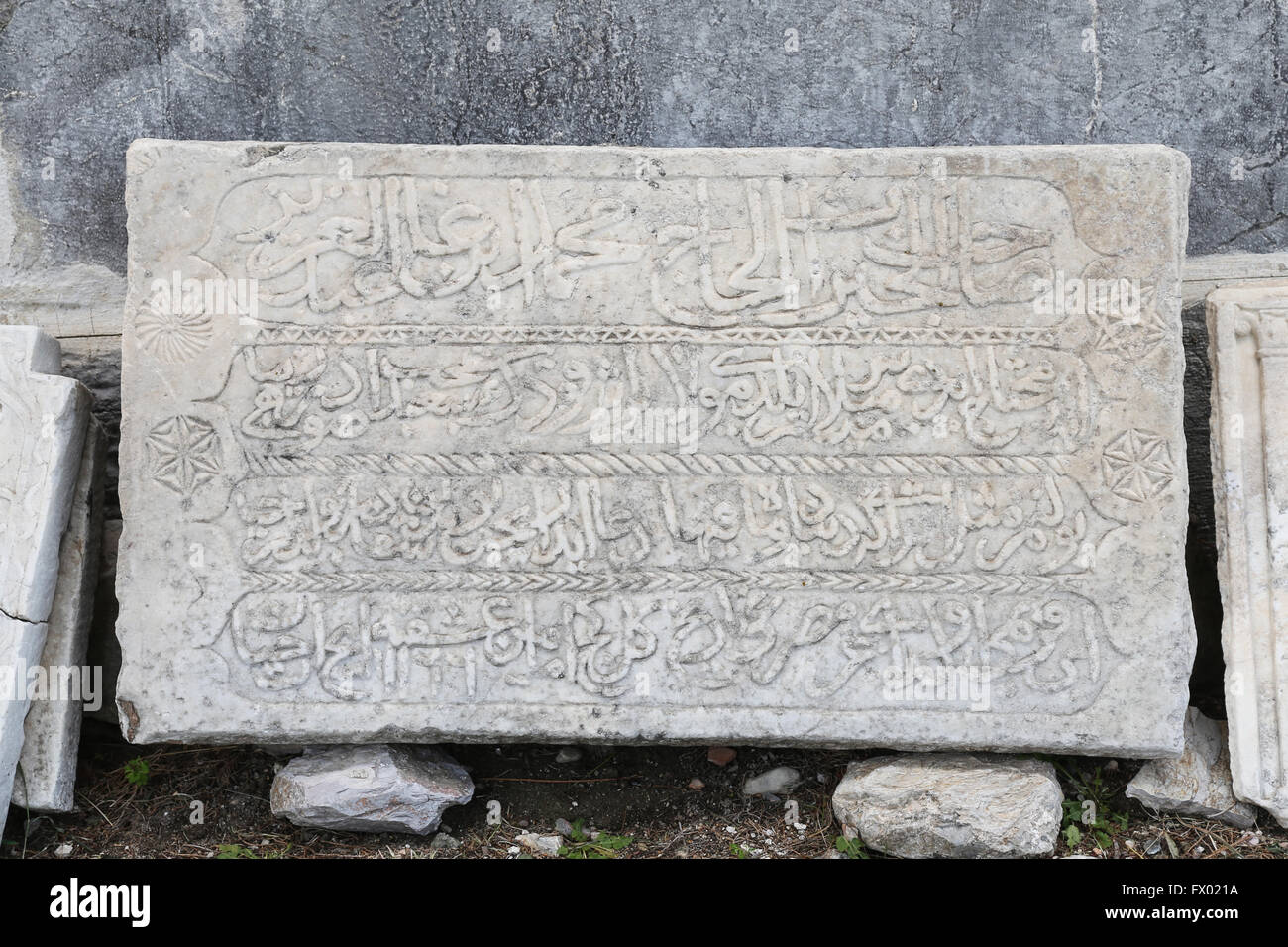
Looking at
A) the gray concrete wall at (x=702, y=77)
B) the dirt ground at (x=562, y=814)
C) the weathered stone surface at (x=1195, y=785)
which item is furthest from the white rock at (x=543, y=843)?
the gray concrete wall at (x=702, y=77)

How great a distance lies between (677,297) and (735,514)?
642 millimetres

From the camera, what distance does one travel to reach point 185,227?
315 centimetres

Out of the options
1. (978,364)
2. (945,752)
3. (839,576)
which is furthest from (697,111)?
(945,752)

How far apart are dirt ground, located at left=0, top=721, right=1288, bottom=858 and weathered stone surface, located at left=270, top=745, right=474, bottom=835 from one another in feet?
0.32

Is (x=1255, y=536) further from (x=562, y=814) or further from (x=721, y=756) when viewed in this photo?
(x=562, y=814)

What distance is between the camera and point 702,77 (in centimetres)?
361

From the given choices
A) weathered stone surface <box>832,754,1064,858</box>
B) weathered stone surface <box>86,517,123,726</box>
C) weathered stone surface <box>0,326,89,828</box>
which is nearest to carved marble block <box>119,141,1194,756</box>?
weathered stone surface <box>832,754,1064,858</box>

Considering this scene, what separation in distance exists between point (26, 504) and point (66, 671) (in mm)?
512

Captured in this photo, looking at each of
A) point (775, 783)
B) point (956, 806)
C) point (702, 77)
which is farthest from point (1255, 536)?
point (702, 77)

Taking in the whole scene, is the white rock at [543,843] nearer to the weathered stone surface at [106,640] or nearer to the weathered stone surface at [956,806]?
the weathered stone surface at [956,806]

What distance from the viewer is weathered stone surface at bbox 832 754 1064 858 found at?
10.0ft

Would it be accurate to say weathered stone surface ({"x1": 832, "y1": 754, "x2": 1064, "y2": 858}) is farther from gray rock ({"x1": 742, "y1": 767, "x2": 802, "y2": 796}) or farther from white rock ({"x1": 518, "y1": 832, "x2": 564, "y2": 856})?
white rock ({"x1": 518, "y1": 832, "x2": 564, "y2": 856})

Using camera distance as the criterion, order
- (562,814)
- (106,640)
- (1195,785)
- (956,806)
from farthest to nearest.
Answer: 1. (106,640)
2. (562,814)
3. (1195,785)
4. (956,806)

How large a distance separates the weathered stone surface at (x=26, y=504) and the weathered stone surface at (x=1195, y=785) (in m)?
3.24
